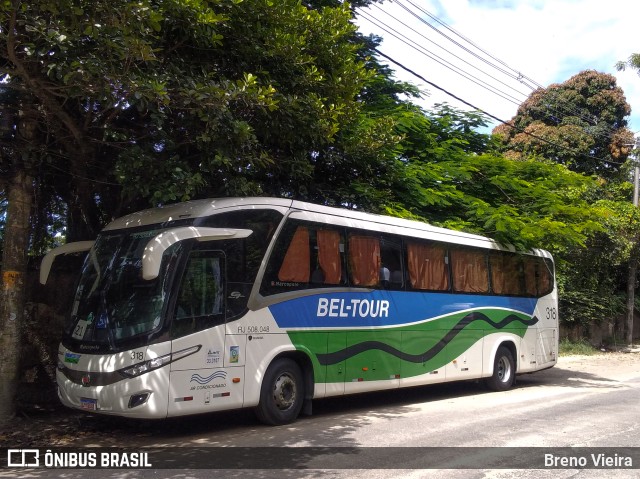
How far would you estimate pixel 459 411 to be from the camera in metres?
10.0

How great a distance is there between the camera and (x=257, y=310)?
819cm

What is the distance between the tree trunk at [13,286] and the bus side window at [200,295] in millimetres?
2743

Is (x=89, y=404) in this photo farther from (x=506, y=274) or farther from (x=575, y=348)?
(x=575, y=348)

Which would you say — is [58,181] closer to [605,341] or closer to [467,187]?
[467,187]

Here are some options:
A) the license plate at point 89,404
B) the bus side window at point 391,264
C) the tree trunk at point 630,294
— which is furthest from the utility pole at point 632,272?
the license plate at point 89,404

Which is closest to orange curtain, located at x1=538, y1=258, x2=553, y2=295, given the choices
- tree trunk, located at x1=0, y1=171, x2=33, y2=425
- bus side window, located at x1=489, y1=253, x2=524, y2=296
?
bus side window, located at x1=489, y1=253, x2=524, y2=296

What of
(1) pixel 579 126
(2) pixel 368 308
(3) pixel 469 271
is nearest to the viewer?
(2) pixel 368 308

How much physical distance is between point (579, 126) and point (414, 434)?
71.4ft

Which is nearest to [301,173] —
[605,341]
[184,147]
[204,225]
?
[184,147]

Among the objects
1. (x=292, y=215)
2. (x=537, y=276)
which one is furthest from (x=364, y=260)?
(x=537, y=276)

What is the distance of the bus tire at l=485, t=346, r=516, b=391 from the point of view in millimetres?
12891

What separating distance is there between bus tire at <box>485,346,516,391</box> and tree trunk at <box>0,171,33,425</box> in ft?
30.6

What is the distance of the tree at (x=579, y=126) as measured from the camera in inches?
980

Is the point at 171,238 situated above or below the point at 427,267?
above
